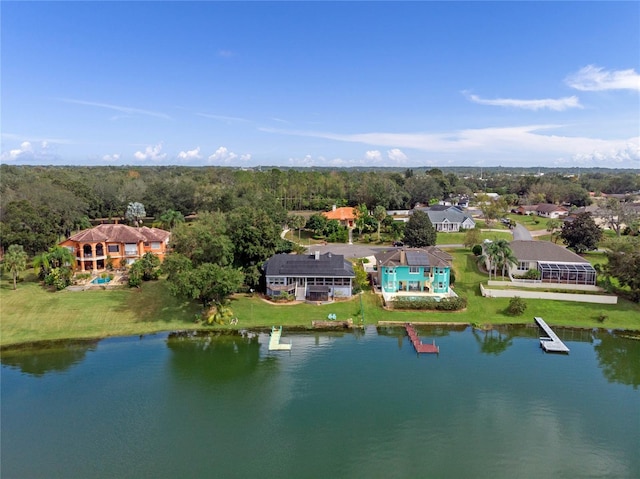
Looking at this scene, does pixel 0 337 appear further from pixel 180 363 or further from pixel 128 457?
pixel 128 457

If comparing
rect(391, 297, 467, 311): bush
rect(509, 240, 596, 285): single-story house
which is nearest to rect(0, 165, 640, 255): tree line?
rect(391, 297, 467, 311): bush

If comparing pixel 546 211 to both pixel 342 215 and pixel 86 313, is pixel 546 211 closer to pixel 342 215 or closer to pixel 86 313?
pixel 342 215

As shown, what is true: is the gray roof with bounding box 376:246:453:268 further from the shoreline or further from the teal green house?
the shoreline

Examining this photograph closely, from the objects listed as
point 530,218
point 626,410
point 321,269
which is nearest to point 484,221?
point 530,218

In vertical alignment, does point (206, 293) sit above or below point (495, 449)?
above

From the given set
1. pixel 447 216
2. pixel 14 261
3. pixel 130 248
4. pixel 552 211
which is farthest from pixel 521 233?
pixel 14 261
